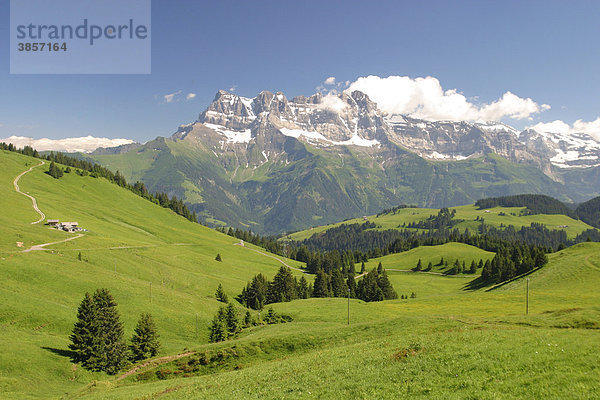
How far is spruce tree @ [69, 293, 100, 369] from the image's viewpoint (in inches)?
2192

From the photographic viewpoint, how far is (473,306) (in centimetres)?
8406

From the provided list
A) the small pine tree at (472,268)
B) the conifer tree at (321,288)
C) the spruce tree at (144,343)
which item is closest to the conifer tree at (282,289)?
the conifer tree at (321,288)

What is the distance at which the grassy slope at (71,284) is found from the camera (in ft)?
167

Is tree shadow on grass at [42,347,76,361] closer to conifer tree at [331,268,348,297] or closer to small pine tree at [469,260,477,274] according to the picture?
conifer tree at [331,268,348,297]

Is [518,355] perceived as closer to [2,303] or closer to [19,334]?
[19,334]

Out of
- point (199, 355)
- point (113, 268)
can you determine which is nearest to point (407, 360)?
point (199, 355)

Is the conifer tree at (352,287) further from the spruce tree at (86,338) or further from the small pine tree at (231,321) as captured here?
the spruce tree at (86,338)

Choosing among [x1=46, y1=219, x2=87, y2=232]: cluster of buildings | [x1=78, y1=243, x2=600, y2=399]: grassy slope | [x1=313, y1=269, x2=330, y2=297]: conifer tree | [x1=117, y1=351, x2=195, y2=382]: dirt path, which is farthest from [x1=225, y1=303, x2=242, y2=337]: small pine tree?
[x1=46, y1=219, x2=87, y2=232]: cluster of buildings

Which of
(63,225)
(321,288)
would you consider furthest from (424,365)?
(63,225)

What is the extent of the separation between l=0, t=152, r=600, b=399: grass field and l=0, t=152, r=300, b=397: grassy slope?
1.06 ft

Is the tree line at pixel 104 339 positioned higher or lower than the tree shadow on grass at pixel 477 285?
higher

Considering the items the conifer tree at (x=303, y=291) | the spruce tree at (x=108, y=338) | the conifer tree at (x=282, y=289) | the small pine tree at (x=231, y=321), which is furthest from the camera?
the conifer tree at (x=303, y=291)

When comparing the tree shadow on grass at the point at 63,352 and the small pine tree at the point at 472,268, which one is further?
the small pine tree at the point at 472,268

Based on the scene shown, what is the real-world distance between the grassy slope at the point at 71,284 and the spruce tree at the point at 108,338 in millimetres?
3034
